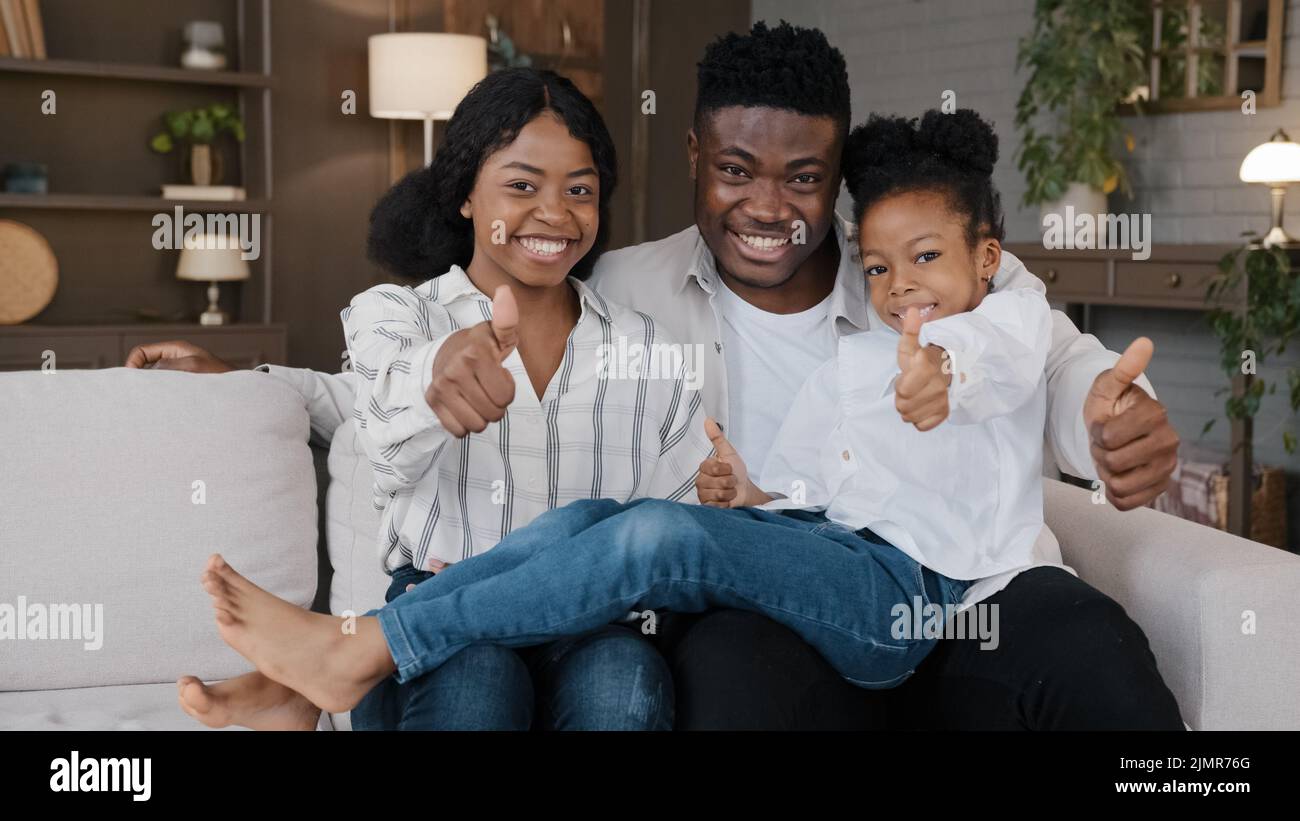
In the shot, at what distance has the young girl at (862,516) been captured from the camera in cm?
139

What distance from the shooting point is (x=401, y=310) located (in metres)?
1.65

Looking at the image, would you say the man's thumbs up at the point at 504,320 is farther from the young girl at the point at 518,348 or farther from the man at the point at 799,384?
the man at the point at 799,384

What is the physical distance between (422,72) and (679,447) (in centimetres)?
302

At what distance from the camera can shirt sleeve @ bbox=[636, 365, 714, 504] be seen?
1.76m

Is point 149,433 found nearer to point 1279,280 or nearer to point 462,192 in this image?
point 462,192

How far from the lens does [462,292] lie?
5.59ft

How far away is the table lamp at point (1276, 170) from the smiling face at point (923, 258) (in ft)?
7.72

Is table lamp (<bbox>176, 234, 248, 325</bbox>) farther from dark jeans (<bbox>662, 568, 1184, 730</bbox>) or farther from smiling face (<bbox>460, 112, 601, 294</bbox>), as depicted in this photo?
dark jeans (<bbox>662, 568, 1184, 730</bbox>)

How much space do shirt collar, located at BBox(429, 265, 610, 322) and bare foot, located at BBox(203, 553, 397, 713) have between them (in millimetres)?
476

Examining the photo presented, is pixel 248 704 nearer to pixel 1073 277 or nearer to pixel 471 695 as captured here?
pixel 471 695

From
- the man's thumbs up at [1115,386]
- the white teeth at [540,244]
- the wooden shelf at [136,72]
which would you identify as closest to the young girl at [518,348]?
the white teeth at [540,244]

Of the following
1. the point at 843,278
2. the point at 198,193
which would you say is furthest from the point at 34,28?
the point at 843,278
